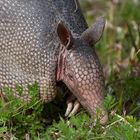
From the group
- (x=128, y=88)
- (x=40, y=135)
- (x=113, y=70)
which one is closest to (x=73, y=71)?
(x=40, y=135)

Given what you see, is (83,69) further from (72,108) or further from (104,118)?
(72,108)

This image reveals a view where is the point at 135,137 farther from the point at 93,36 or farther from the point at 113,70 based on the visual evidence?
the point at 113,70

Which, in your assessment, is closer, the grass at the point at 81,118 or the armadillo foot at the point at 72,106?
the grass at the point at 81,118

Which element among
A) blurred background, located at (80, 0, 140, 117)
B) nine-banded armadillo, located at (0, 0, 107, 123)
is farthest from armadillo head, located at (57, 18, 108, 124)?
blurred background, located at (80, 0, 140, 117)

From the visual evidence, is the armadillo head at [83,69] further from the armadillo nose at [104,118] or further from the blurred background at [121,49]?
the blurred background at [121,49]

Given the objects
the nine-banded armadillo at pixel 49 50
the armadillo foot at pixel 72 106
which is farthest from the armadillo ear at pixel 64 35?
the armadillo foot at pixel 72 106

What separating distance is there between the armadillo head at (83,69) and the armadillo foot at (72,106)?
0.20m

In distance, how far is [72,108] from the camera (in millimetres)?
6316

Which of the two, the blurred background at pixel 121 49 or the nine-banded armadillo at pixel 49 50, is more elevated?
the nine-banded armadillo at pixel 49 50

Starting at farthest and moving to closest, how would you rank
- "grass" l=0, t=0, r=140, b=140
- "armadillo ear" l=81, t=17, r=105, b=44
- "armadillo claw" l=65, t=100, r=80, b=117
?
"armadillo claw" l=65, t=100, r=80, b=117, "armadillo ear" l=81, t=17, r=105, b=44, "grass" l=0, t=0, r=140, b=140

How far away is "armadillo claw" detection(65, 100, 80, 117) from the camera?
6.21m

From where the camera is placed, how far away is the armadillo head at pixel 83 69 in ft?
19.2

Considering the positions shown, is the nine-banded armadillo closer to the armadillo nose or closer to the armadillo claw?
the armadillo nose

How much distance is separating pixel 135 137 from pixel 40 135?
2.86 ft
